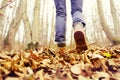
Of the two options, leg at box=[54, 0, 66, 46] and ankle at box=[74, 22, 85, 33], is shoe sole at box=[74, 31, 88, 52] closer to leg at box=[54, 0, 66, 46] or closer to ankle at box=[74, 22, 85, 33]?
ankle at box=[74, 22, 85, 33]

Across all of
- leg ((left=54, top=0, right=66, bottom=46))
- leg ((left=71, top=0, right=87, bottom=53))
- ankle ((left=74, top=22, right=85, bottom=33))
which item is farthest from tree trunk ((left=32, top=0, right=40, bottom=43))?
ankle ((left=74, top=22, right=85, bottom=33))

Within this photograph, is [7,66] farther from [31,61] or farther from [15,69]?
[31,61]

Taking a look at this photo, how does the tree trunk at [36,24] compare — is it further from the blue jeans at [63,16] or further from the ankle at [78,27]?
the ankle at [78,27]

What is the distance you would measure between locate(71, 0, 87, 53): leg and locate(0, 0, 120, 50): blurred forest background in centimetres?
104

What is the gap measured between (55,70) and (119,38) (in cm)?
400

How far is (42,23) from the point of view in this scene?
10.1 meters

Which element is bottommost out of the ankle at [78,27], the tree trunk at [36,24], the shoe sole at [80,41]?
the shoe sole at [80,41]

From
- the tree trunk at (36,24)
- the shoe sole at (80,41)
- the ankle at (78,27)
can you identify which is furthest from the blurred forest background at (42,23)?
the shoe sole at (80,41)

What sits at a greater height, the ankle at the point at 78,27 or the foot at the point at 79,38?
the ankle at the point at 78,27

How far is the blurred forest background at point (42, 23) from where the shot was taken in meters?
6.02

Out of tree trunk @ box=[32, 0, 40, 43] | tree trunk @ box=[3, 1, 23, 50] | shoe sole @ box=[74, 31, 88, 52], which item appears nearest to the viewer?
shoe sole @ box=[74, 31, 88, 52]

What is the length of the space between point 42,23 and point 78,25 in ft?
25.7

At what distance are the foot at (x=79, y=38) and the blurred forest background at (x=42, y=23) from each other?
1278 millimetres

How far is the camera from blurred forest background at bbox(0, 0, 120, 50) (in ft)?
19.8
